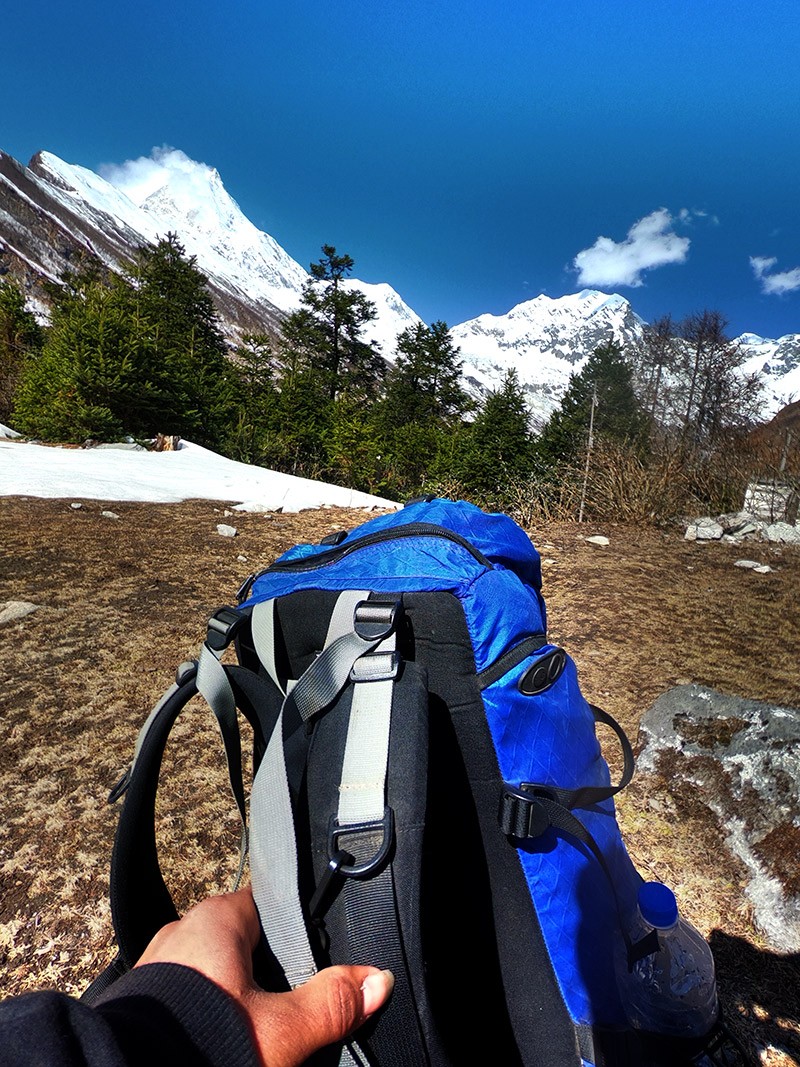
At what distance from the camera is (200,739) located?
201cm

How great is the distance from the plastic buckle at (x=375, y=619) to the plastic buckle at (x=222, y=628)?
250 millimetres

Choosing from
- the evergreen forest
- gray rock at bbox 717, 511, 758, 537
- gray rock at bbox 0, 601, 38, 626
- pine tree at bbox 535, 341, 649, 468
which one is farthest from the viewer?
pine tree at bbox 535, 341, 649, 468

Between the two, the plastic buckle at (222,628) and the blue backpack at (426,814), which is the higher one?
the plastic buckle at (222,628)

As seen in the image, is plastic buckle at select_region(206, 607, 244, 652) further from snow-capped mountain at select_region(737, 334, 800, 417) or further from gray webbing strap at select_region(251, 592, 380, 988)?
snow-capped mountain at select_region(737, 334, 800, 417)

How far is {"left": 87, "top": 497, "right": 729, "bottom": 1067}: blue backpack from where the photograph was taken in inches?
24.9

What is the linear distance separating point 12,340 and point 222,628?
1801cm

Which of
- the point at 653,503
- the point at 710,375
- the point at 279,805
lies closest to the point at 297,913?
the point at 279,805

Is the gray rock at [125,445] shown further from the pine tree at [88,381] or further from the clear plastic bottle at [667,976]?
the clear plastic bottle at [667,976]

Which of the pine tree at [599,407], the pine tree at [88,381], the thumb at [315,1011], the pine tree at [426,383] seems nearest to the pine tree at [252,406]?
the pine tree at [88,381]

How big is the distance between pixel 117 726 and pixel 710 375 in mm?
22756

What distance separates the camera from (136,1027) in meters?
0.41

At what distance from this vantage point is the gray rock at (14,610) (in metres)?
2.77

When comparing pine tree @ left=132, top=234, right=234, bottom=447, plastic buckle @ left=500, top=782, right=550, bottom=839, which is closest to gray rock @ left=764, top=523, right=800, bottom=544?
plastic buckle @ left=500, top=782, right=550, bottom=839

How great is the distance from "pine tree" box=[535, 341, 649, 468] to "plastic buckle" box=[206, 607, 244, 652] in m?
13.5
